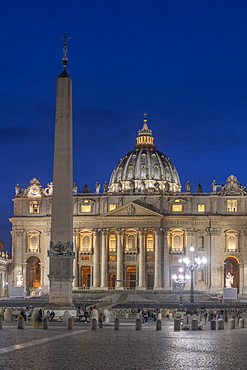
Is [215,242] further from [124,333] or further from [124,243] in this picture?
[124,333]

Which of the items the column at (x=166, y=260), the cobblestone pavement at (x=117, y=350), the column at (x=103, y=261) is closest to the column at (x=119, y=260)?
the column at (x=103, y=261)

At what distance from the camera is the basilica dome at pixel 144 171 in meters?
144

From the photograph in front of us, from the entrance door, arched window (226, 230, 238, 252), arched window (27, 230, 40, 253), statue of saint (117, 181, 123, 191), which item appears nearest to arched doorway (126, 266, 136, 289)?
the entrance door

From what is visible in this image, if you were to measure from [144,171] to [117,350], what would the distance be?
120m

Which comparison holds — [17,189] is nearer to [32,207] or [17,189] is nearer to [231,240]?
[32,207]

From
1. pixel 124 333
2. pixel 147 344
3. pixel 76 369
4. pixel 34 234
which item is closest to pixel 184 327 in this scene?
pixel 124 333

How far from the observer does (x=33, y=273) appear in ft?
392

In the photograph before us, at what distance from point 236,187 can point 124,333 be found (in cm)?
8093

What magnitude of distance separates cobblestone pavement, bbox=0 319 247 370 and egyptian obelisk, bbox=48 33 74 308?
6747 millimetres

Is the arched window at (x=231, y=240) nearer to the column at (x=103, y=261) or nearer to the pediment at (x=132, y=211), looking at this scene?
the pediment at (x=132, y=211)

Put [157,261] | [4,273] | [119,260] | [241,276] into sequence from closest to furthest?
[241,276], [157,261], [119,260], [4,273]

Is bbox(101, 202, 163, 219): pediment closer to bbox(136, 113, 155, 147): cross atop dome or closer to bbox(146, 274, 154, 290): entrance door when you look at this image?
bbox(146, 274, 154, 290): entrance door

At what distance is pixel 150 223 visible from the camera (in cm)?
11256

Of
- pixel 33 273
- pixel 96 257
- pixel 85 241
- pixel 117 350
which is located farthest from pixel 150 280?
pixel 117 350
